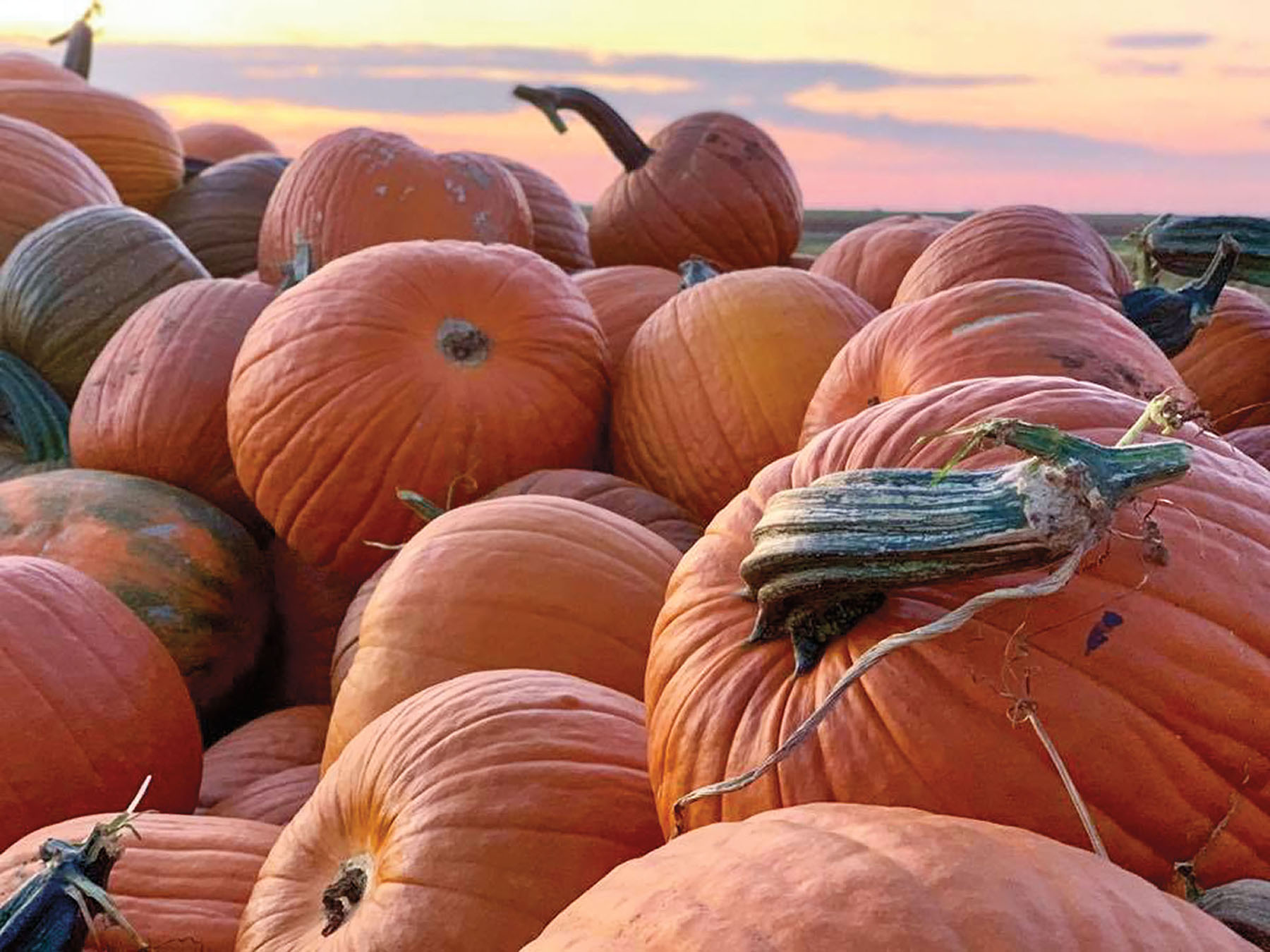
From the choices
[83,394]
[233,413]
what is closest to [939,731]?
[233,413]

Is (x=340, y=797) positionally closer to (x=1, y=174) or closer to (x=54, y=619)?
(x=54, y=619)

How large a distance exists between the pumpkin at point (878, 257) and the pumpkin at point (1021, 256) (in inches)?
33.0

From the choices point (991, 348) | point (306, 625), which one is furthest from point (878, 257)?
point (991, 348)

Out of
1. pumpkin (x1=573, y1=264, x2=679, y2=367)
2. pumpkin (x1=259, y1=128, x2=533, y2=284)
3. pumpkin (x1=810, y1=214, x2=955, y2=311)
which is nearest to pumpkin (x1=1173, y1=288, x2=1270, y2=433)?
pumpkin (x1=810, y1=214, x2=955, y2=311)

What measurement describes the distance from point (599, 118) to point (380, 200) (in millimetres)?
1395

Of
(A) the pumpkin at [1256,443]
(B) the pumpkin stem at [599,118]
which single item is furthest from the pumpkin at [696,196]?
(A) the pumpkin at [1256,443]

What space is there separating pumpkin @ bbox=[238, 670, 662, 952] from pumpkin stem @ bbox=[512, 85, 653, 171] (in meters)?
3.72

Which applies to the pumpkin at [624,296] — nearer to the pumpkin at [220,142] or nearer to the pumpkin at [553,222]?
the pumpkin at [553,222]

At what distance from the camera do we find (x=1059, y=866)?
3.41ft

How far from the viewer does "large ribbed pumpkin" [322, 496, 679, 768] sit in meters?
2.15

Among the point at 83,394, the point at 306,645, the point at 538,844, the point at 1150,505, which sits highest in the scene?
the point at 1150,505

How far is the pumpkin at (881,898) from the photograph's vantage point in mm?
966

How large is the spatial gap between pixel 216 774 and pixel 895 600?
183 centimetres

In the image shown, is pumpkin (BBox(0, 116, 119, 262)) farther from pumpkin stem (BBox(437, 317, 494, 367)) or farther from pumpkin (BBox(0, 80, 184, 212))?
pumpkin stem (BBox(437, 317, 494, 367))
